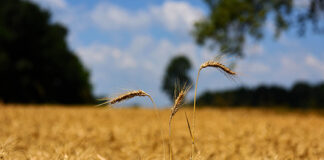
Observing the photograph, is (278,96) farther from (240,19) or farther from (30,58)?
(30,58)

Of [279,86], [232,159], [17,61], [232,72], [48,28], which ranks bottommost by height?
[232,159]

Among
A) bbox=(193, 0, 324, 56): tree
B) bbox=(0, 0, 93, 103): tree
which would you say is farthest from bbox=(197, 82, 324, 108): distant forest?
bbox=(0, 0, 93, 103): tree

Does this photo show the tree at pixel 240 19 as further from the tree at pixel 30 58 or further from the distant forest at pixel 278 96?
the tree at pixel 30 58

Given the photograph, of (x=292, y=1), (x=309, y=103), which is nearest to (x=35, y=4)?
(x=292, y=1)

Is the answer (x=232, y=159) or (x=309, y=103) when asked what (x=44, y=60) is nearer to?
(x=309, y=103)

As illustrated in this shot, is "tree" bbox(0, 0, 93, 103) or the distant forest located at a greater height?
"tree" bbox(0, 0, 93, 103)

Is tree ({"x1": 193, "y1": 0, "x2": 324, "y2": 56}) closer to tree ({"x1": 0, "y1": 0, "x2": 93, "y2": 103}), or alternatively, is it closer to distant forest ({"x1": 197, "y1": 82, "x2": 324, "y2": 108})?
distant forest ({"x1": 197, "y1": 82, "x2": 324, "y2": 108})

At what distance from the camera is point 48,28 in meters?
22.0

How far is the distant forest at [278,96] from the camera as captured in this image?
15.2 meters

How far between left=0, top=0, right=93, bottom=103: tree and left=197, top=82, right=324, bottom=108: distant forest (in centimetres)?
1179

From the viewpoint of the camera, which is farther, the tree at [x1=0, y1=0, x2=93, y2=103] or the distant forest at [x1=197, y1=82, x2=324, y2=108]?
the tree at [x1=0, y1=0, x2=93, y2=103]

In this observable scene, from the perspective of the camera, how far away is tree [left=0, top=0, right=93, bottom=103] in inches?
787

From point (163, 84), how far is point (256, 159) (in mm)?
40641

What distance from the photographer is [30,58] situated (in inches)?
813
